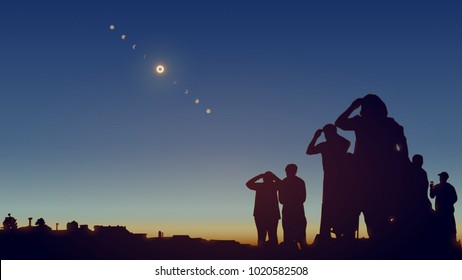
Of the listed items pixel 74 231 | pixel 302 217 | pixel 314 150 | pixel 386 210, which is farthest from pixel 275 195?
pixel 74 231

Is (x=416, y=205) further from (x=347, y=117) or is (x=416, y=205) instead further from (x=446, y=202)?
(x=347, y=117)

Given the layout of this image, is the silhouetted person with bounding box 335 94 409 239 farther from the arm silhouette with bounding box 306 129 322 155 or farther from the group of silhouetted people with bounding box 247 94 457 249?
the arm silhouette with bounding box 306 129 322 155

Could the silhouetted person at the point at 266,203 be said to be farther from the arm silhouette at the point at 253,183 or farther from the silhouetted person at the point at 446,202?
the silhouetted person at the point at 446,202

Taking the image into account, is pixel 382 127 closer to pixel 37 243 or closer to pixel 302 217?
pixel 302 217

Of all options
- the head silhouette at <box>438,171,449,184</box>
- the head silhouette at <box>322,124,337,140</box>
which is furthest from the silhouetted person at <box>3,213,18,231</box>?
the head silhouette at <box>438,171,449,184</box>
